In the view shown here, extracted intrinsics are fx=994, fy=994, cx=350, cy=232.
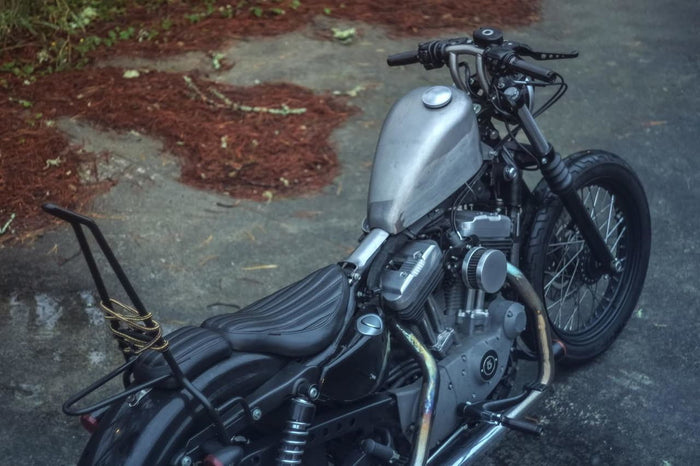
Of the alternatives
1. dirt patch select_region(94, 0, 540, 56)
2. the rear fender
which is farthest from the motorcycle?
dirt patch select_region(94, 0, 540, 56)

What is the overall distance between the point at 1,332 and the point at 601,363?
258cm

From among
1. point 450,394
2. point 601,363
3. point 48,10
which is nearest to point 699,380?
point 601,363

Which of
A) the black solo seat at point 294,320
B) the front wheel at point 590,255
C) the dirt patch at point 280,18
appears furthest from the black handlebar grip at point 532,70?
the dirt patch at point 280,18

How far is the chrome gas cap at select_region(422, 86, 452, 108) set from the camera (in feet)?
10.8

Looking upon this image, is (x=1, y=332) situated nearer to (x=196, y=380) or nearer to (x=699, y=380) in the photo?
(x=196, y=380)

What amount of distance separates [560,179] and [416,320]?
86 cm

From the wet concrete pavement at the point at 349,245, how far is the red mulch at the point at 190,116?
134 millimetres

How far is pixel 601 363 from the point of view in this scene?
416 cm

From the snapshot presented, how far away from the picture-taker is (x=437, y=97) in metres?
3.30

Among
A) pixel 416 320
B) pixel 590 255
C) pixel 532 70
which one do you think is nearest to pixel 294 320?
pixel 416 320

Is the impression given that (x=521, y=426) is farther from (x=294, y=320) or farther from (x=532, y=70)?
(x=532, y=70)

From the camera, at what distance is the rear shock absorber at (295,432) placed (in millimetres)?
2643

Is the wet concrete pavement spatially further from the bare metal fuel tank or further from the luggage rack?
the luggage rack

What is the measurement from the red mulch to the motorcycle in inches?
75.5
